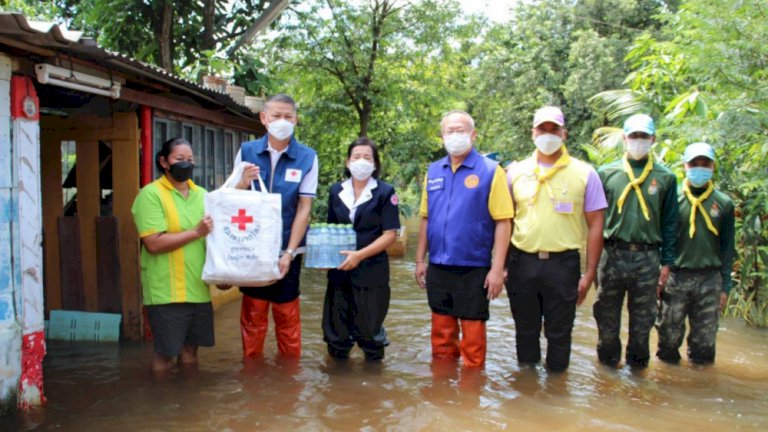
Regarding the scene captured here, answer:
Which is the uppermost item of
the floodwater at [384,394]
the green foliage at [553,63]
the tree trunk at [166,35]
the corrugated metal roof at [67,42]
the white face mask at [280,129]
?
the green foliage at [553,63]

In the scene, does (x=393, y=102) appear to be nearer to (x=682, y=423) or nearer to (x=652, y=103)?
(x=652, y=103)

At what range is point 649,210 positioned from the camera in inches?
194

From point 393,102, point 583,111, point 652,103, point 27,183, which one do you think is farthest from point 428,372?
point 583,111

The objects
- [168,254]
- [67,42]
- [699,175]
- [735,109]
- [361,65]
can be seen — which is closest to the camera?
[67,42]

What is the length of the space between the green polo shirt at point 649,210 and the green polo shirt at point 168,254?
10.5 feet

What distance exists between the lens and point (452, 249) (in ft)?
15.8

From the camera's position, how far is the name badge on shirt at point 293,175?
4898 millimetres

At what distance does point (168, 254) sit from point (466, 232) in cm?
218

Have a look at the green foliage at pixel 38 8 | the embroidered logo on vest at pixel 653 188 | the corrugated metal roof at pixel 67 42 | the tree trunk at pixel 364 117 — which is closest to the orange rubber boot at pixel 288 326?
the corrugated metal roof at pixel 67 42

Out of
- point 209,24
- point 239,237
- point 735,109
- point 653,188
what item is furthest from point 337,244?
point 209,24

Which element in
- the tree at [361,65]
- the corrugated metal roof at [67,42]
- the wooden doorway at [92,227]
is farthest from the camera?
the tree at [361,65]

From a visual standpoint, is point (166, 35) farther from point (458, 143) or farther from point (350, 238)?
point (458, 143)

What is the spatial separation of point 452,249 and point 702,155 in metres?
2.25

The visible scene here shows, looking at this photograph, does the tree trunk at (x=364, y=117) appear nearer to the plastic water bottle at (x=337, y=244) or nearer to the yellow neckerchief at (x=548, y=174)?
the plastic water bottle at (x=337, y=244)
